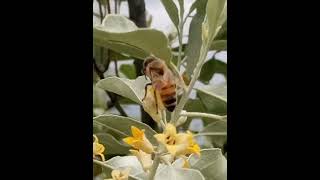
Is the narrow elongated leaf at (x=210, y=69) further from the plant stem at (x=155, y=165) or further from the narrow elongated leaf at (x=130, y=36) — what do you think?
the plant stem at (x=155, y=165)

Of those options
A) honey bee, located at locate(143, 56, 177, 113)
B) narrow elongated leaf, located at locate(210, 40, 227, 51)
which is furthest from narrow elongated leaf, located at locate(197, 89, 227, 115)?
honey bee, located at locate(143, 56, 177, 113)

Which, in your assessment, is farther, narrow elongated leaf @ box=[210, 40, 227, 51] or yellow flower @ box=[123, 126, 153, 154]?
narrow elongated leaf @ box=[210, 40, 227, 51]

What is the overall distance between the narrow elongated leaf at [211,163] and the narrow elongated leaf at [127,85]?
0.09 meters

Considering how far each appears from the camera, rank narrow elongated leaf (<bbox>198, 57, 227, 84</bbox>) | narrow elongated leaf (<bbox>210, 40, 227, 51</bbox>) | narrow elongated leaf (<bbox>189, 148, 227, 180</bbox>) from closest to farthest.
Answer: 1. narrow elongated leaf (<bbox>189, 148, 227, 180</bbox>)
2. narrow elongated leaf (<bbox>210, 40, 227, 51</bbox>)
3. narrow elongated leaf (<bbox>198, 57, 227, 84</bbox>)

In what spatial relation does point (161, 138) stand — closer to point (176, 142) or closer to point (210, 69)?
point (176, 142)

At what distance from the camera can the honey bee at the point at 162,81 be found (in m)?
0.67

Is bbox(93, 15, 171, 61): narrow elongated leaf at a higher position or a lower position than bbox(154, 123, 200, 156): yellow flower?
higher

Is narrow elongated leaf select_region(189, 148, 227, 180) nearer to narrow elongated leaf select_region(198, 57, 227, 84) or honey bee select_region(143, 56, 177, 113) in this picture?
honey bee select_region(143, 56, 177, 113)

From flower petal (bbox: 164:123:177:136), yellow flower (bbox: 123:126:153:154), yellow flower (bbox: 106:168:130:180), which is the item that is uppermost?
flower petal (bbox: 164:123:177:136)

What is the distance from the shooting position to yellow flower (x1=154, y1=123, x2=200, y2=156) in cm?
61

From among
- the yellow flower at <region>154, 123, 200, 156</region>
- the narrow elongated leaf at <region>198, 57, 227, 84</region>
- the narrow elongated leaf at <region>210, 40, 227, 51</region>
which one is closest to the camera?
the yellow flower at <region>154, 123, 200, 156</region>

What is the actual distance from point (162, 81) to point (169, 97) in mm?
21

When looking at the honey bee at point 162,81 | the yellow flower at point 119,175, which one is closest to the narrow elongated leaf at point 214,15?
the honey bee at point 162,81

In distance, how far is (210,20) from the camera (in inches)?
27.0
